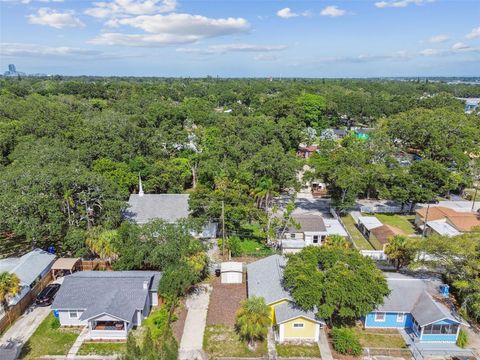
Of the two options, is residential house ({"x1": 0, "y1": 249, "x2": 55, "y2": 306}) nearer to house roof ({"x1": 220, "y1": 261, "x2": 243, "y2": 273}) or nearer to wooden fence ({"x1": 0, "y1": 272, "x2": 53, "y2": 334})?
wooden fence ({"x1": 0, "y1": 272, "x2": 53, "y2": 334})

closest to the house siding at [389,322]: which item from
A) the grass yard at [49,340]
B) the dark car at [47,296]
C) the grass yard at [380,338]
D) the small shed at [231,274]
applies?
the grass yard at [380,338]

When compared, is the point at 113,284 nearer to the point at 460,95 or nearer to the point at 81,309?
the point at 81,309

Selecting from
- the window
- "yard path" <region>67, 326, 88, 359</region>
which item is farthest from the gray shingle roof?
"yard path" <region>67, 326, 88, 359</region>

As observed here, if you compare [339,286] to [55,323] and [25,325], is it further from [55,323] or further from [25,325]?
[25,325]

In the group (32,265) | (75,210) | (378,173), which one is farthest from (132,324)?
(378,173)

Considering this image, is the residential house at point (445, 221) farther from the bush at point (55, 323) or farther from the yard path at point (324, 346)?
the bush at point (55, 323)

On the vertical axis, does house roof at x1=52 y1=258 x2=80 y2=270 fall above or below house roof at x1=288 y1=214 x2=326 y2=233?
above
